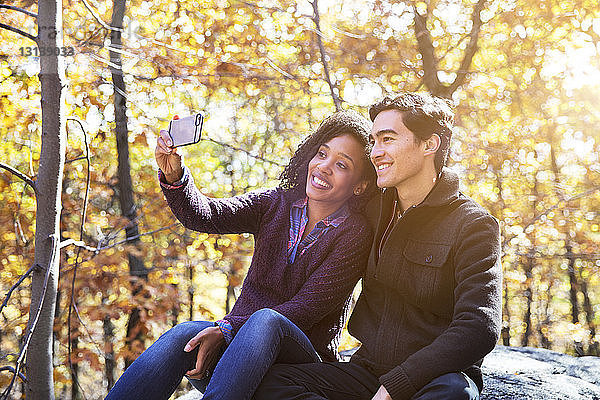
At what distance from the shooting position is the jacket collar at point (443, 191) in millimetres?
1990

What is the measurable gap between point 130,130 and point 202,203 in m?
3.87

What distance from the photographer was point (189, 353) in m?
2.07

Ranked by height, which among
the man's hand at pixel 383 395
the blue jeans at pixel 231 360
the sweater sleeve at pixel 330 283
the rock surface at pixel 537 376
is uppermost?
the sweater sleeve at pixel 330 283

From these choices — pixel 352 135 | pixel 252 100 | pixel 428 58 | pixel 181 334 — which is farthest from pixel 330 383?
pixel 252 100

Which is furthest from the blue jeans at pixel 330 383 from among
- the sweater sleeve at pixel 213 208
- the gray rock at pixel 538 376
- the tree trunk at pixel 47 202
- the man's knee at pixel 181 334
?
the tree trunk at pixel 47 202

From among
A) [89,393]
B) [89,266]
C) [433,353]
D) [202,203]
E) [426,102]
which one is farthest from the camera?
[89,393]

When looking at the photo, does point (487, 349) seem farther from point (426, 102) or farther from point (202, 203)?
point (202, 203)

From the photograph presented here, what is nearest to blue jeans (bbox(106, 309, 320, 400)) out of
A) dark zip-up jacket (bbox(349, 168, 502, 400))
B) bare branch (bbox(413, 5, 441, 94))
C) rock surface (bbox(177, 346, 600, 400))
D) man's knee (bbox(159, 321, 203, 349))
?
man's knee (bbox(159, 321, 203, 349))

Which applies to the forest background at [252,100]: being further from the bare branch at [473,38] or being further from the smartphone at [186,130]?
the smartphone at [186,130]

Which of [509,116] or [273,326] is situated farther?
[509,116]

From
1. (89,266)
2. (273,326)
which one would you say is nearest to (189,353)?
(273,326)

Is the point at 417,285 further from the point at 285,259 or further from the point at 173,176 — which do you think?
the point at 173,176

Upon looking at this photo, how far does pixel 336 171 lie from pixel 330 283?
1.60ft

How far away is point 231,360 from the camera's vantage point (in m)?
1.79
